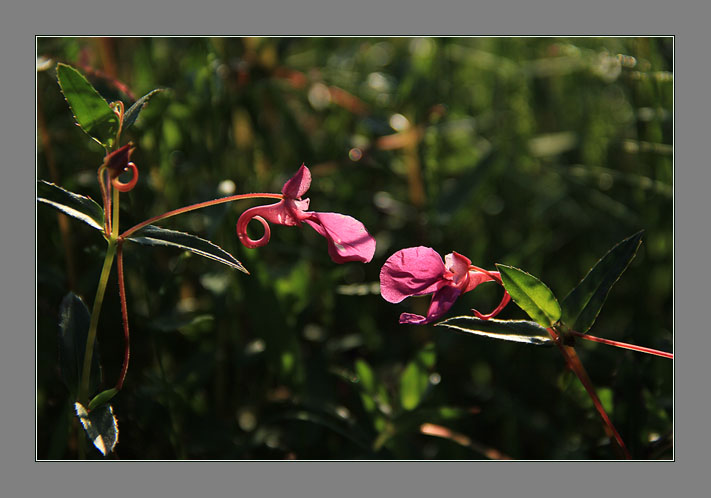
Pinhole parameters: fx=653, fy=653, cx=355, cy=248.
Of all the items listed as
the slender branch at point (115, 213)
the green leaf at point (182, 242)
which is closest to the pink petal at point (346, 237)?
the green leaf at point (182, 242)


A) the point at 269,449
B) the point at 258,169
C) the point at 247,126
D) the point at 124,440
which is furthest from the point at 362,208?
the point at 124,440

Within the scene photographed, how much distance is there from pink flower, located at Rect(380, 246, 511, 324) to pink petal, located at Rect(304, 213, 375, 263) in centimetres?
3

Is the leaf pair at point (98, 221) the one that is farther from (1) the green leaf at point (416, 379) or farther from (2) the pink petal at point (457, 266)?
(1) the green leaf at point (416, 379)

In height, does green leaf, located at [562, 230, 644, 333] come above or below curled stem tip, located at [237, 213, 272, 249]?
below

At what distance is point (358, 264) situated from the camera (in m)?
1.47

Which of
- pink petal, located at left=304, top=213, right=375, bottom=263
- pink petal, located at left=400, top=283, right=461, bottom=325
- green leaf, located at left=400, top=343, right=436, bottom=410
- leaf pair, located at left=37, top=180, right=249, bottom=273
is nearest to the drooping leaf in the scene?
leaf pair, located at left=37, top=180, right=249, bottom=273

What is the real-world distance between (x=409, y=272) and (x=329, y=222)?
10 cm

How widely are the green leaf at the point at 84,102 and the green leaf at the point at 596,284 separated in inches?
20.5

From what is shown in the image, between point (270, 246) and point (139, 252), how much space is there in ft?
0.93

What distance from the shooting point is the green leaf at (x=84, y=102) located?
68 cm

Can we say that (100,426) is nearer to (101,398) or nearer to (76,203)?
(101,398)

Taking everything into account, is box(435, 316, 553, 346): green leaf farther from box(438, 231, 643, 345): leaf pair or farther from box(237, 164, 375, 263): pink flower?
box(237, 164, 375, 263): pink flower

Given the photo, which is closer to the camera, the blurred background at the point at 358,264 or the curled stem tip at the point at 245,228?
the curled stem tip at the point at 245,228

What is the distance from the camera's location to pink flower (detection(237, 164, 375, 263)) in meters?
0.67
